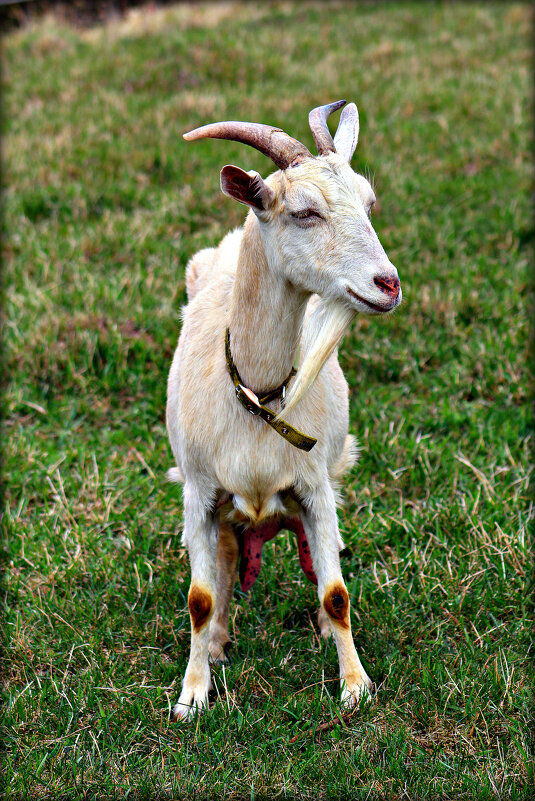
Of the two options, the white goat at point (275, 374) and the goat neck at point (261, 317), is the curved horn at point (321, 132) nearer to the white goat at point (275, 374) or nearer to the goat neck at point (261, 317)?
the white goat at point (275, 374)

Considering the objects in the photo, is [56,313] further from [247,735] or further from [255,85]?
[255,85]

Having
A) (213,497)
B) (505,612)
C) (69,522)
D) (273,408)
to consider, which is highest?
(273,408)

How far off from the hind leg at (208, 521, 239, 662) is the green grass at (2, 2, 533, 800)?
86mm

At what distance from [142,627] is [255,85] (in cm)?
673

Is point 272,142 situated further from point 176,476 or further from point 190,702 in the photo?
point 190,702

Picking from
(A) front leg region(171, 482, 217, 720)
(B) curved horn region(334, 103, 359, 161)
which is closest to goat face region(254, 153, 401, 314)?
(B) curved horn region(334, 103, 359, 161)

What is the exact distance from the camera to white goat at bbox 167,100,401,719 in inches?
108

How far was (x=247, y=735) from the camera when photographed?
3.12 metres

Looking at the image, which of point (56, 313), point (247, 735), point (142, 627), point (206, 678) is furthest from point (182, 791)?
point (56, 313)

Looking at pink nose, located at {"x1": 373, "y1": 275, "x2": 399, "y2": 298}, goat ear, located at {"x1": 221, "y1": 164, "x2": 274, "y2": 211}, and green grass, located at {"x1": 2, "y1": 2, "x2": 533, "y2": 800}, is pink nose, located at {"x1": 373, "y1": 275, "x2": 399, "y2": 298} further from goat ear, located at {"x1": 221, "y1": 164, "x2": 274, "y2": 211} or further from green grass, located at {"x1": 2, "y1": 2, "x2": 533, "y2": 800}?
green grass, located at {"x1": 2, "y1": 2, "x2": 533, "y2": 800}

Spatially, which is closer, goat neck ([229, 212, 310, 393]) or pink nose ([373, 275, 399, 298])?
pink nose ([373, 275, 399, 298])

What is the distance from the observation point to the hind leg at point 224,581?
3.68 meters

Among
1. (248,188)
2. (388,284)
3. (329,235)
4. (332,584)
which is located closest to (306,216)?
(329,235)

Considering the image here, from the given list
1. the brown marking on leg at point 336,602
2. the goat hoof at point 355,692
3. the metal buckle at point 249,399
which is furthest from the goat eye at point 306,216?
the goat hoof at point 355,692
